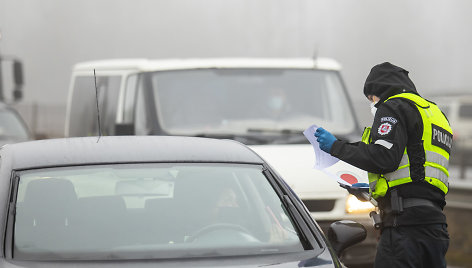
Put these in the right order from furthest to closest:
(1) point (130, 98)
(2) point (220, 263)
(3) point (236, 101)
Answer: (1) point (130, 98) < (3) point (236, 101) < (2) point (220, 263)

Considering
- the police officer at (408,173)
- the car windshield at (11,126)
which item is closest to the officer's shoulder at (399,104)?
the police officer at (408,173)

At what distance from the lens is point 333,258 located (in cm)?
398

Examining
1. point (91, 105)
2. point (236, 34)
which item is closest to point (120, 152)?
point (91, 105)

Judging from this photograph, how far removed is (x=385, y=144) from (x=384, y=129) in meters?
0.08

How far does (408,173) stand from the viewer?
16.3 ft

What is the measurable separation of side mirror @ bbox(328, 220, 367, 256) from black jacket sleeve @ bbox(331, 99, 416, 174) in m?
0.45

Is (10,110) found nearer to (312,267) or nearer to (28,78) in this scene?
(312,267)

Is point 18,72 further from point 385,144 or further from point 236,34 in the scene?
point 385,144

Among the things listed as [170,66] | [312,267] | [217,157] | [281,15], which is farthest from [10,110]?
[281,15]

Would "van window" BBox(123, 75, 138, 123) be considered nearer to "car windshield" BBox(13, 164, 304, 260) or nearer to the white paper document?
the white paper document

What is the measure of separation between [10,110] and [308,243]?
9.90 m

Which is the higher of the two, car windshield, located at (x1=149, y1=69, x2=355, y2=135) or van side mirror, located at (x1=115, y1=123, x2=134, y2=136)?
car windshield, located at (x1=149, y1=69, x2=355, y2=135)

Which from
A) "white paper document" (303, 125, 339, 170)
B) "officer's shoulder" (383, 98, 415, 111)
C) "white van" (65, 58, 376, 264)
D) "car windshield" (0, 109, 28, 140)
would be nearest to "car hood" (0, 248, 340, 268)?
"officer's shoulder" (383, 98, 415, 111)

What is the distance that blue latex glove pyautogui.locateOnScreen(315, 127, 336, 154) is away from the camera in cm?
516
